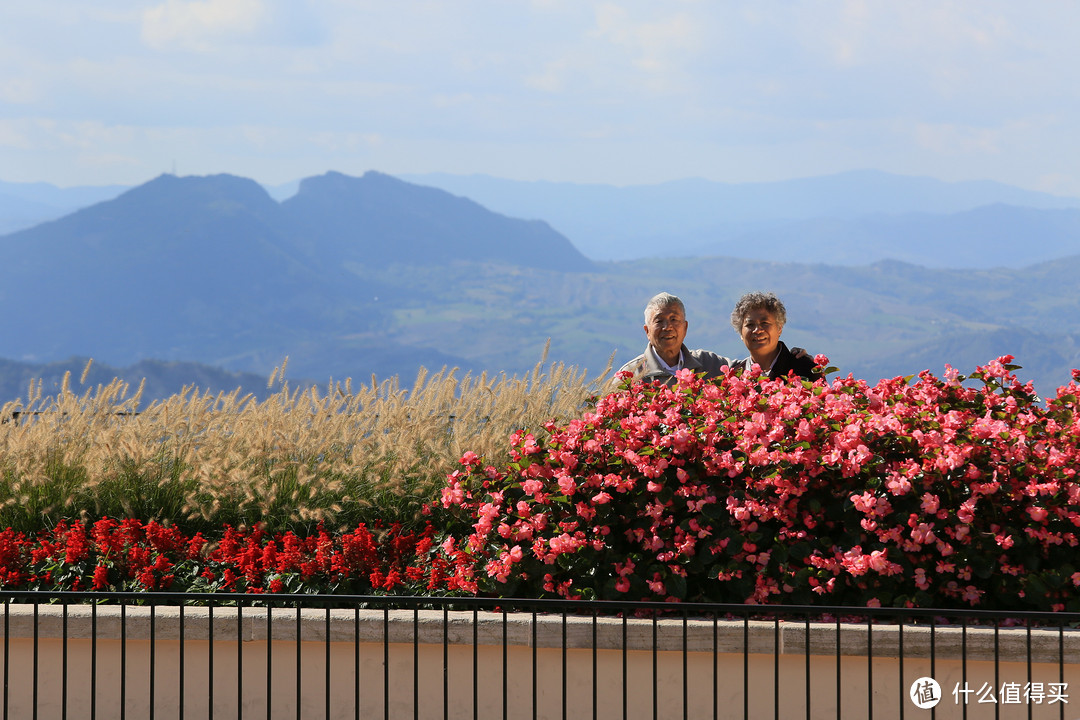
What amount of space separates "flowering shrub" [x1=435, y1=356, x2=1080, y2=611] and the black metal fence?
19 centimetres

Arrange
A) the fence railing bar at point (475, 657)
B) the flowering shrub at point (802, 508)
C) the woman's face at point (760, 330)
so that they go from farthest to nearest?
the woman's face at point (760, 330) → the flowering shrub at point (802, 508) → the fence railing bar at point (475, 657)

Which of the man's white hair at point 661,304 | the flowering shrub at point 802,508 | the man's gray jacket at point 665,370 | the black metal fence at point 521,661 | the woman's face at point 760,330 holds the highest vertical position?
the man's white hair at point 661,304

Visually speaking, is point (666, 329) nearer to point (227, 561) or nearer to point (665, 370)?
point (665, 370)

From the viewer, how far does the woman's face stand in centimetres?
683

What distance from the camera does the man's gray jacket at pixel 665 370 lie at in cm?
712

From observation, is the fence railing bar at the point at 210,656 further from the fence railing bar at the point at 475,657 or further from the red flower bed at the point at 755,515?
the fence railing bar at the point at 475,657

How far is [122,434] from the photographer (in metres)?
6.80

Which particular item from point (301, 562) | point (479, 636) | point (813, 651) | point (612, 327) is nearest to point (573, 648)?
point (479, 636)

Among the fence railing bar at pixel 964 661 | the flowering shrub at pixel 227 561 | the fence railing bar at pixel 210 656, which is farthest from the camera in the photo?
the flowering shrub at pixel 227 561

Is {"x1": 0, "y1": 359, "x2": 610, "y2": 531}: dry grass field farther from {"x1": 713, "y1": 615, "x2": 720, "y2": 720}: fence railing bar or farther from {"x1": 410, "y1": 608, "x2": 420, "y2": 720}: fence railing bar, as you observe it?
{"x1": 713, "y1": 615, "x2": 720, "y2": 720}: fence railing bar

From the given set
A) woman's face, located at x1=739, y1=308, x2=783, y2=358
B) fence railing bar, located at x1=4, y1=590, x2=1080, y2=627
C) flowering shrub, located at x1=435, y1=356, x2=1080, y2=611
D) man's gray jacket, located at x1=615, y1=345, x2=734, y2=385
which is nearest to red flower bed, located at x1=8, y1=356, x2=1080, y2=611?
flowering shrub, located at x1=435, y1=356, x2=1080, y2=611

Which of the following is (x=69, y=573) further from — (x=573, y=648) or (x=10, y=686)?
(x=573, y=648)

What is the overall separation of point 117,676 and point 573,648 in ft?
7.74

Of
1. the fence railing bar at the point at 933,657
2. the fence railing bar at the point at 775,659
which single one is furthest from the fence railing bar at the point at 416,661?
the fence railing bar at the point at 933,657
